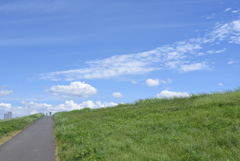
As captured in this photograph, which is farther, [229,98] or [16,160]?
[229,98]

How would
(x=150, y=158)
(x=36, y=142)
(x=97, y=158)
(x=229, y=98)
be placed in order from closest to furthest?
1. (x=150, y=158)
2. (x=97, y=158)
3. (x=36, y=142)
4. (x=229, y=98)

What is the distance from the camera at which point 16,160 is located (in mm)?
11289

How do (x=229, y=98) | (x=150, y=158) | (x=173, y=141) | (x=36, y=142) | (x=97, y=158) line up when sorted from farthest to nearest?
(x=229, y=98)
(x=36, y=142)
(x=173, y=141)
(x=97, y=158)
(x=150, y=158)

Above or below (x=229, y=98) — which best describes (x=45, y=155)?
below

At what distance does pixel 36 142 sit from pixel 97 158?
792 cm

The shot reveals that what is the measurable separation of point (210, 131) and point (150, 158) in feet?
15.5

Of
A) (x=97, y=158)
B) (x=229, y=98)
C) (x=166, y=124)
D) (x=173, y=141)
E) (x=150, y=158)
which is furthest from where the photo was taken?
(x=229, y=98)

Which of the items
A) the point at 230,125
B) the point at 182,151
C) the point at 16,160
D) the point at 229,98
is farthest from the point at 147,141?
the point at 229,98

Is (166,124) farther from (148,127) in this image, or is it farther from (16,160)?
(16,160)

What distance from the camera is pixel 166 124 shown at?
561 inches

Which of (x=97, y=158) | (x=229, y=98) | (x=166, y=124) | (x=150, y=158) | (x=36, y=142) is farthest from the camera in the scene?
(x=229, y=98)

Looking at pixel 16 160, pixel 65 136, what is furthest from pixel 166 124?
pixel 16 160

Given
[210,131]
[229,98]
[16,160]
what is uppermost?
[229,98]

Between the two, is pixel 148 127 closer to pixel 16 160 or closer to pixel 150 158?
pixel 150 158
